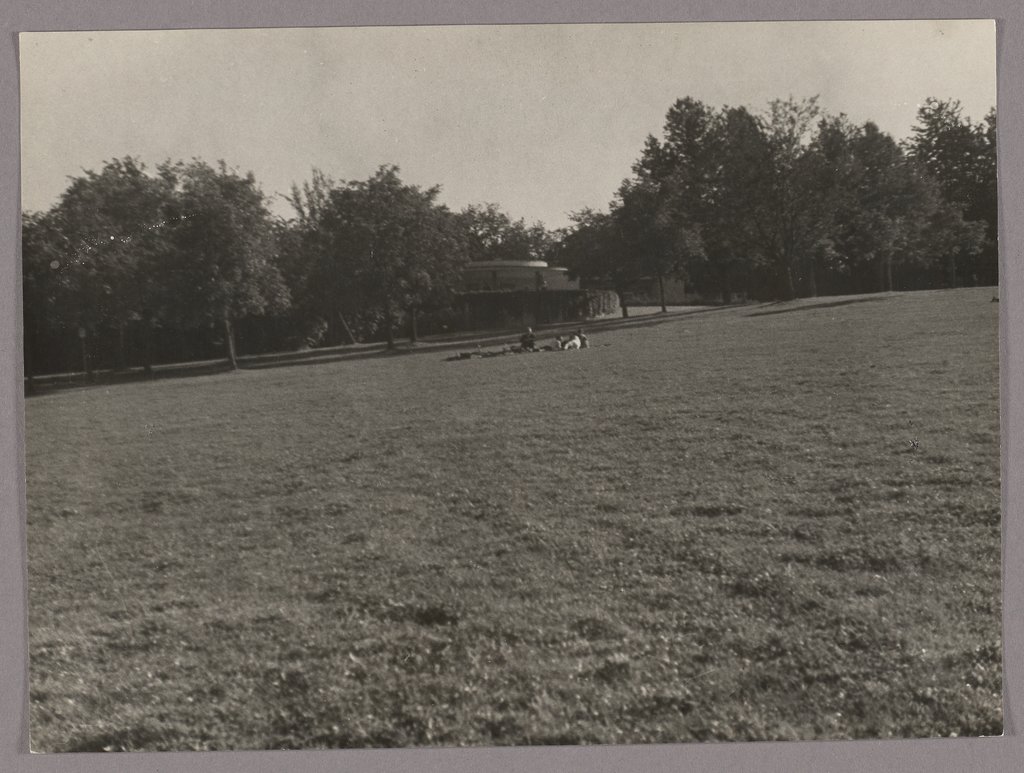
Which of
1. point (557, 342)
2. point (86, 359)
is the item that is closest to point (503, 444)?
point (557, 342)

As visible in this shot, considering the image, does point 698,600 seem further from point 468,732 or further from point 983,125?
point 983,125

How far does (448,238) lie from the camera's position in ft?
16.3

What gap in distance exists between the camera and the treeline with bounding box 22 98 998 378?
14.6ft

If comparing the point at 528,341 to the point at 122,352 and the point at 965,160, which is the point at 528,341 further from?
the point at 965,160

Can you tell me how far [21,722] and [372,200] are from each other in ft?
12.6

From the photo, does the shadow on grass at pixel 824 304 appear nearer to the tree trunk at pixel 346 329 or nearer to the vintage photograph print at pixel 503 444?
the vintage photograph print at pixel 503 444

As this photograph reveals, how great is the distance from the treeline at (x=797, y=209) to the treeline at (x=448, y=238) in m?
0.01

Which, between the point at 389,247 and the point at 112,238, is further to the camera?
the point at 389,247

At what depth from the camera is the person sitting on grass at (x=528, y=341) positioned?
560cm

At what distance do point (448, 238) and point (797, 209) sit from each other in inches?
92.5

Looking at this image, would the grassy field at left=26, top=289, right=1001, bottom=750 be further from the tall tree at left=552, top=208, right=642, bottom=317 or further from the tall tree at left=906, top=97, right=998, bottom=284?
the tall tree at left=552, top=208, right=642, bottom=317

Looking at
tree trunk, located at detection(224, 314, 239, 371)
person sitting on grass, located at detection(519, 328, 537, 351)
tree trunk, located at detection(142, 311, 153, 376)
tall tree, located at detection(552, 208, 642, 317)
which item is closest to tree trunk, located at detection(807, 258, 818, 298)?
tall tree, located at detection(552, 208, 642, 317)

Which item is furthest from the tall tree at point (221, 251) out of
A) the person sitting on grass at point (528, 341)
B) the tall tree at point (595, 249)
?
the tall tree at point (595, 249)

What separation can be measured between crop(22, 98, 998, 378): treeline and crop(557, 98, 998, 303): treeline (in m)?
0.01
